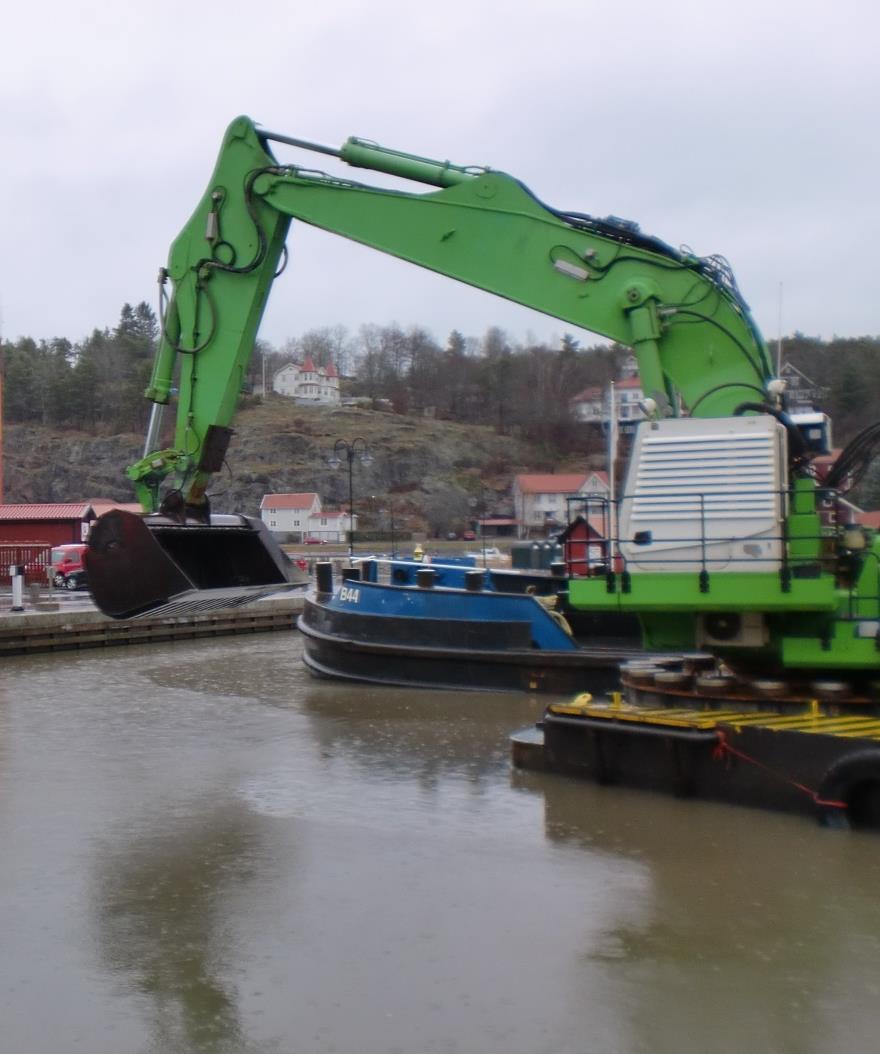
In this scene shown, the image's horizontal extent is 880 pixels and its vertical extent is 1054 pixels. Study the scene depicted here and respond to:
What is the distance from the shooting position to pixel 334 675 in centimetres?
1440

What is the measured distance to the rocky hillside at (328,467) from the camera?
74.4 metres

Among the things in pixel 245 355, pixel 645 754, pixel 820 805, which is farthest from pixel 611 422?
pixel 245 355

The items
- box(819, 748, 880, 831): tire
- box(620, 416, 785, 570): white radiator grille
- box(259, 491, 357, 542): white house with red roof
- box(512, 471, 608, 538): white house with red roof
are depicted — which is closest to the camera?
box(819, 748, 880, 831): tire

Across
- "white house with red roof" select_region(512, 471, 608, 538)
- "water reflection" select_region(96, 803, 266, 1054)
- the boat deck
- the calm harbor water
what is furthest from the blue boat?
"white house with red roof" select_region(512, 471, 608, 538)

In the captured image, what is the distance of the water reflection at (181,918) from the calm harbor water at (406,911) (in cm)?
2

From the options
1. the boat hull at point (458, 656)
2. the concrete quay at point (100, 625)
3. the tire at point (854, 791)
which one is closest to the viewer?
the tire at point (854, 791)

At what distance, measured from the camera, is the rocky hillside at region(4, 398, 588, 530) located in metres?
74.4

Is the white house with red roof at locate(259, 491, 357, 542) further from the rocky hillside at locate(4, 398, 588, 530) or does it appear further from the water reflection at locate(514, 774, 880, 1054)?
the water reflection at locate(514, 774, 880, 1054)

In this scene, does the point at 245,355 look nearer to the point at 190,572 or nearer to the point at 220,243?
the point at 220,243

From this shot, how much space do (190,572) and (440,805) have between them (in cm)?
766

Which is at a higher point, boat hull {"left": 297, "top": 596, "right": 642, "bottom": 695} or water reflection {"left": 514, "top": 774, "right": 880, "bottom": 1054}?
boat hull {"left": 297, "top": 596, "right": 642, "bottom": 695}

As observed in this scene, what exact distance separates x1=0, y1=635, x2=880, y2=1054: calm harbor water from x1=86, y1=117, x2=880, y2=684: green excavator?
1398 mm

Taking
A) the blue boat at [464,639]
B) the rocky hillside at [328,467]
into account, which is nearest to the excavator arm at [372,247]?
the blue boat at [464,639]

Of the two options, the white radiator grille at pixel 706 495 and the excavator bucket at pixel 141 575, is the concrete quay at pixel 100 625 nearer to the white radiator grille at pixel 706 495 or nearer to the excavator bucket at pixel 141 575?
the excavator bucket at pixel 141 575
